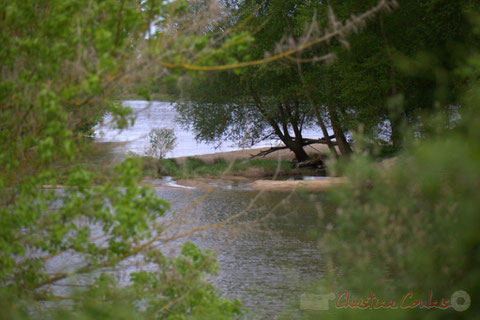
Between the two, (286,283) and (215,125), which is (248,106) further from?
(286,283)

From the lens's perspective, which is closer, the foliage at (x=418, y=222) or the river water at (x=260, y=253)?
the foliage at (x=418, y=222)

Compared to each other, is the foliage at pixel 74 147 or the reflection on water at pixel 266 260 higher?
the foliage at pixel 74 147

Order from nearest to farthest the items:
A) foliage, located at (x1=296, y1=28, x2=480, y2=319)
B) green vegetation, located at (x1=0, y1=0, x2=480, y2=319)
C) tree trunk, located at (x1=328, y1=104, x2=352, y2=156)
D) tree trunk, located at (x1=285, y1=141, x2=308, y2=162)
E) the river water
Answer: foliage, located at (x1=296, y1=28, x2=480, y2=319)
green vegetation, located at (x1=0, y1=0, x2=480, y2=319)
the river water
tree trunk, located at (x1=328, y1=104, x2=352, y2=156)
tree trunk, located at (x1=285, y1=141, x2=308, y2=162)

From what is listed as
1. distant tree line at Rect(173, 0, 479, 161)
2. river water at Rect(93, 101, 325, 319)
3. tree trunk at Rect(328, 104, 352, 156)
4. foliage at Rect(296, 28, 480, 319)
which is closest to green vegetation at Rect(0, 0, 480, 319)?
foliage at Rect(296, 28, 480, 319)

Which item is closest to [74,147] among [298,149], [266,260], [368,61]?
[266,260]

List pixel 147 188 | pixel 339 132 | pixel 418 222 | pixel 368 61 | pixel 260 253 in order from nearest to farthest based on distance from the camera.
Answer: pixel 418 222 < pixel 147 188 < pixel 260 253 < pixel 368 61 < pixel 339 132

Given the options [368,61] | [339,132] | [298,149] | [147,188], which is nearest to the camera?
[147,188]

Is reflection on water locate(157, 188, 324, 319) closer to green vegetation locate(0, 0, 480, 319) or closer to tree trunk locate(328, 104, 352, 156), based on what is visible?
green vegetation locate(0, 0, 480, 319)

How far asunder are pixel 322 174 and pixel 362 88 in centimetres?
587

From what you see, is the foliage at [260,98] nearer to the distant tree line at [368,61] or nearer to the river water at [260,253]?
the distant tree line at [368,61]

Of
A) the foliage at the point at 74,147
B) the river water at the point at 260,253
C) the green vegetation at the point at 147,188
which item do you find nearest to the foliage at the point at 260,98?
the river water at the point at 260,253

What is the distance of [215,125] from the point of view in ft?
82.5

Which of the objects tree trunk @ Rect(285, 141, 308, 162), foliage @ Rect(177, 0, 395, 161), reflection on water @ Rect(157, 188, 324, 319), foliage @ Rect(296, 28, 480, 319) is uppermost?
foliage @ Rect(177, 0, 395, 161)

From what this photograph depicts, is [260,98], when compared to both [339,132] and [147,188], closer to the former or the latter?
[339,132]
